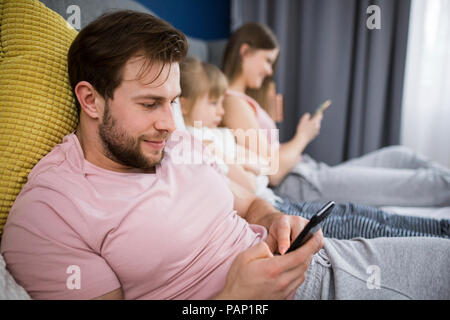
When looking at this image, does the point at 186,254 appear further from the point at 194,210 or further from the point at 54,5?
the point at 54,5

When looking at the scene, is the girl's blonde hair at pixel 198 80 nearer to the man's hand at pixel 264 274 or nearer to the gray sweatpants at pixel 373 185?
the gray sweatpants at pixel 373 185

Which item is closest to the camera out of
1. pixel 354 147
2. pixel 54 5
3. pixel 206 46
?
pixel 54 5

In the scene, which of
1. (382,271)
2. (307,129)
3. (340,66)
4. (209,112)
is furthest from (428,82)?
(382,271)

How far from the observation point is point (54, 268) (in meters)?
0.53

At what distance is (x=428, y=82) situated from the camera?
217cm

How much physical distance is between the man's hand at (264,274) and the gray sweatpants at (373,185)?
33.9 inches

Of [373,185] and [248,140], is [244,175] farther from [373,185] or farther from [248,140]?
[373,185]

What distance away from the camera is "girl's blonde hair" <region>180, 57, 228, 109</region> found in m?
1.27

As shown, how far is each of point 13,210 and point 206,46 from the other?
1.70 m

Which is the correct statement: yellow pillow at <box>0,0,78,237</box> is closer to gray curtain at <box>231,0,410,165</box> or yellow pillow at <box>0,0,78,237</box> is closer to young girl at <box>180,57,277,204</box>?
young girl at <box>180,57,277,204</box>

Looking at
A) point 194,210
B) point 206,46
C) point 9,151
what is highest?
point 206,46

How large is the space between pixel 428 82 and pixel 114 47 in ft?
7.22

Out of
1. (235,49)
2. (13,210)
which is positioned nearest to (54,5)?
(13,210)

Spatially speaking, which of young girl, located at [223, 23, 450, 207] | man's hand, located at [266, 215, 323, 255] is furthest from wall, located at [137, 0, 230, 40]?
man's hand, located at [266, 215, 323, 255]
